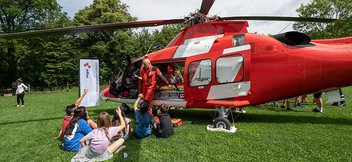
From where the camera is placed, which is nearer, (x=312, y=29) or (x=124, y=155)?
(x=124, y=155)

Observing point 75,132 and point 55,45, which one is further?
point 55,45

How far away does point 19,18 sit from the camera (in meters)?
34.9

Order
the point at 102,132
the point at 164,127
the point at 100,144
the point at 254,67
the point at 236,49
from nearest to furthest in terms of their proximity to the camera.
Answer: the point at 100,144 < the point at 102,132 < the point at 164,127 < the point at 254,67 < the point at 236,49

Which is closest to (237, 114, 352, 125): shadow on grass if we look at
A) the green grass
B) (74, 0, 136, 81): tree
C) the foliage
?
the green grass

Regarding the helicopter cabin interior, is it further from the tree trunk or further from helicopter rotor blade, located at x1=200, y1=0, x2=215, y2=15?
the tree trunk

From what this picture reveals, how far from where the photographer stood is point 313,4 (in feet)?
142

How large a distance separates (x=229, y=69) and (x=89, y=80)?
16.4 feet

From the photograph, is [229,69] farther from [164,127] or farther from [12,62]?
[12,62]

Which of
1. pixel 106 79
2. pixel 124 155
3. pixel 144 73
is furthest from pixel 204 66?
pixel 106 79

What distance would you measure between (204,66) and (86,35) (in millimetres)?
38362

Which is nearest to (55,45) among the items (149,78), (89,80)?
(89,80)

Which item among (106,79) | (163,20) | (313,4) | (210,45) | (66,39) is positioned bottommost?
(106,79)

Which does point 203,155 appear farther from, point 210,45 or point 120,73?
point 120,73

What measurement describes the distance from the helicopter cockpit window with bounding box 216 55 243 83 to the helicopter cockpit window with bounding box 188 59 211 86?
323mm
